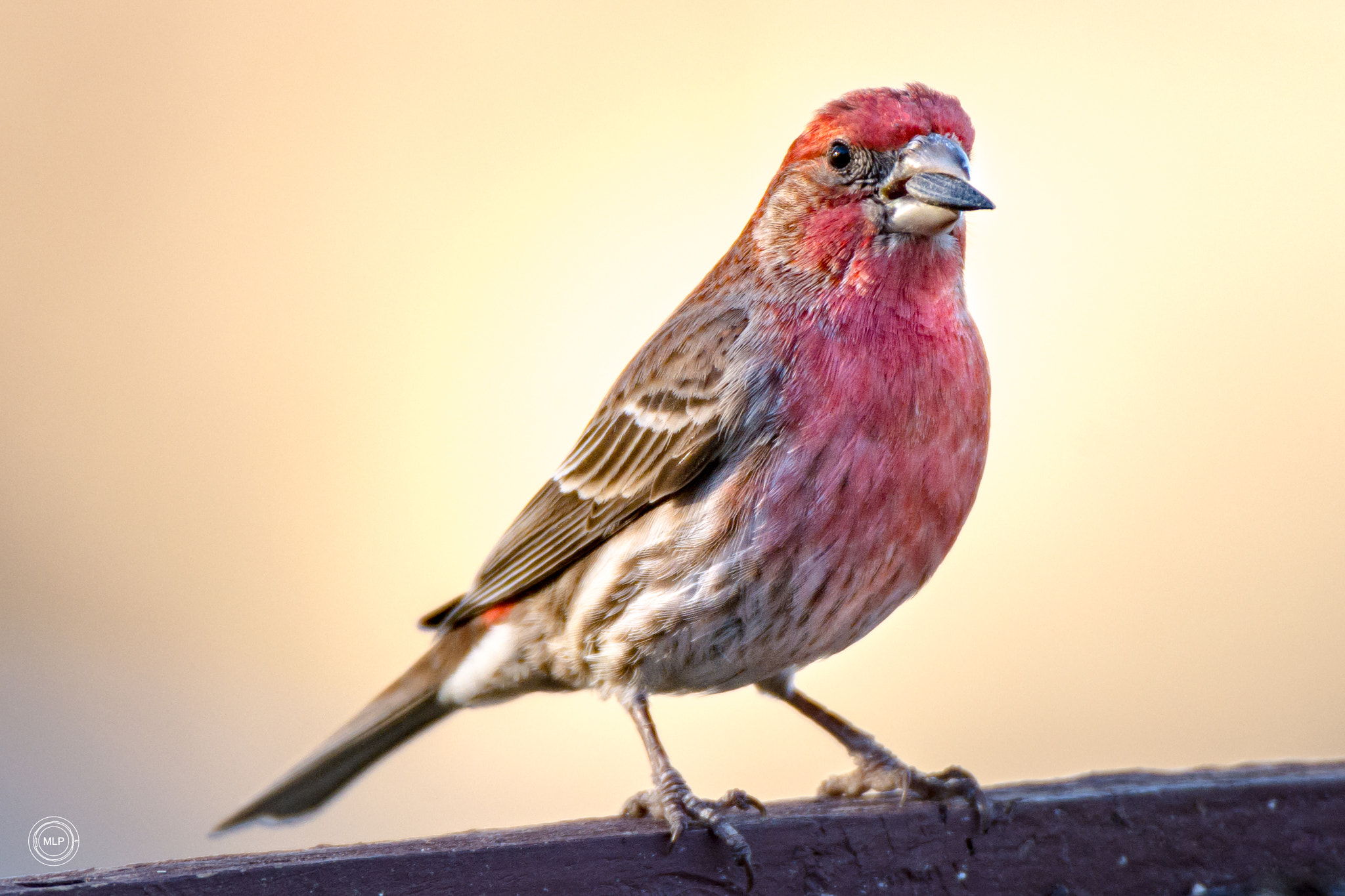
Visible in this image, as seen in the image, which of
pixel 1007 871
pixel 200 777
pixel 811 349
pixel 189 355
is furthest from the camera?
pixel 189 355

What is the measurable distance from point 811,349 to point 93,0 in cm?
454

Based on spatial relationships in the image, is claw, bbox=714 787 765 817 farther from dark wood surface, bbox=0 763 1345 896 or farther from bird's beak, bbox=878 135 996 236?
bird's beak, bbox=878 135 996 236

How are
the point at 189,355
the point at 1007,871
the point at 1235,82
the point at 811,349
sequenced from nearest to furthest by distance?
1. the point at 1007,871
2. the point at 811,349
3. the point at 189,355
4. the point at 1235,82

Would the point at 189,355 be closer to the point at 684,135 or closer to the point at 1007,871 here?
the point at 684,135

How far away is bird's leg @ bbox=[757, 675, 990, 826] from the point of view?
10.7 feet

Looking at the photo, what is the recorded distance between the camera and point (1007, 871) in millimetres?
2971

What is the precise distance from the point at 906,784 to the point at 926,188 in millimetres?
1302

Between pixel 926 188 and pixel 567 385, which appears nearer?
pixel 926 188

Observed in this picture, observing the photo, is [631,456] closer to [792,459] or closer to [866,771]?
[792,459]

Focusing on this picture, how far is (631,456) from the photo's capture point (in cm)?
348

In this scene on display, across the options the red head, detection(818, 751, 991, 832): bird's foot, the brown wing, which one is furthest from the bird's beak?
detection(818, 751, 991, 832): bird's foot

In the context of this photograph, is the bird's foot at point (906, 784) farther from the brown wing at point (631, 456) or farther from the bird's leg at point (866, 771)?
the brown wing at point (631, 456)

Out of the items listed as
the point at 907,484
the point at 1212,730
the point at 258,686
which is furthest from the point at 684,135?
the point at 907,484

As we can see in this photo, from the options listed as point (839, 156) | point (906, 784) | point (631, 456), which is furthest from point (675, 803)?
point (839, 156)
